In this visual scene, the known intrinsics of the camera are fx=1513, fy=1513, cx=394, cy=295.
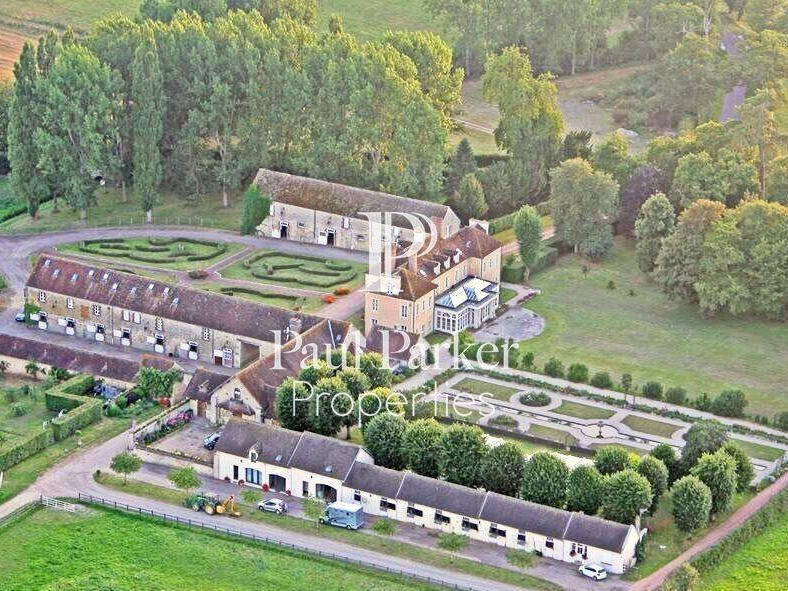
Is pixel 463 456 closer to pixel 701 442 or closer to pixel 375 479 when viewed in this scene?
pixel 375 479

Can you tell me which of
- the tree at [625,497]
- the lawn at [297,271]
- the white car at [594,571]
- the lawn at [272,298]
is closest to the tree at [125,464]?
the white car at [594,571]

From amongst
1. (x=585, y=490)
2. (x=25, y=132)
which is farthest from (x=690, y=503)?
(x=25, y=132)

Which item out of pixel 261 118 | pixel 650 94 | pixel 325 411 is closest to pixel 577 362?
pixel 325 411

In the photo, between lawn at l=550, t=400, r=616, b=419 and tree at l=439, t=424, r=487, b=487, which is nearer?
tree at l=439, t=424, r=487, b=487

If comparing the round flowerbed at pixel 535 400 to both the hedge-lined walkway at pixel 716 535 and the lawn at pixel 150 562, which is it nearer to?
the hedge-lined walkway at pixel 716 535

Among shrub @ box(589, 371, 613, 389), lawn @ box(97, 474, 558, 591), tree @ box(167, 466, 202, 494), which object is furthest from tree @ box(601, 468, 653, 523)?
tree @ box(167, 466, 202, 494)

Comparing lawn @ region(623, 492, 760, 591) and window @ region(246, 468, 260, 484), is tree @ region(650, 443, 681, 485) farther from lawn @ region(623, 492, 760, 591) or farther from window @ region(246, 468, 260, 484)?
window @ region(246, 468, 260, 484)

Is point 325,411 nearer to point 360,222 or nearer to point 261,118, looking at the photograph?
point 360,222
